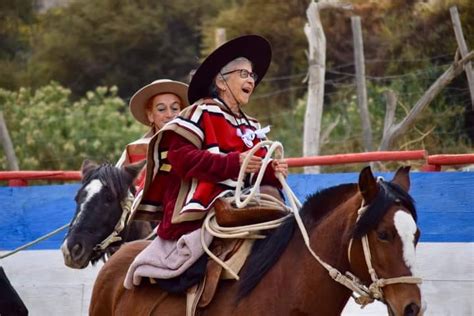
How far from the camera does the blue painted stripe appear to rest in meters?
7.70

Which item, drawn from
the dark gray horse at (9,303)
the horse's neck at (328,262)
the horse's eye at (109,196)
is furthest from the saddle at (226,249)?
the dark gray horse at (9,303)

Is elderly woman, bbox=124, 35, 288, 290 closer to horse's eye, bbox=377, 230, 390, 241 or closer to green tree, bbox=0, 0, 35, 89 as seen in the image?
horse's eye, bbox=377, 230, 390, 241

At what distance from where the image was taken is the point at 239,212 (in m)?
5.34

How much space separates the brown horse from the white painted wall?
8.88ft

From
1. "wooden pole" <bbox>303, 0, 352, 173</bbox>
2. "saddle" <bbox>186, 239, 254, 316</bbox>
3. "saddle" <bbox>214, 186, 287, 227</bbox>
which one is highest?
"wooden pole" <bbox>303, 0, 352, 173</bbox>

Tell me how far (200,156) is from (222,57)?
0.61m

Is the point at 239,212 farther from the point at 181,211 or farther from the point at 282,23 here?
the point at 282,23

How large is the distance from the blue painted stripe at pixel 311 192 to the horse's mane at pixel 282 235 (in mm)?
2677

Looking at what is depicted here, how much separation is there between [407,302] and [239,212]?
1.11 meters

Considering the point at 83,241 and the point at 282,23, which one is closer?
the point at 83,241

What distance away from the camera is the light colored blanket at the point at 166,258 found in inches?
212

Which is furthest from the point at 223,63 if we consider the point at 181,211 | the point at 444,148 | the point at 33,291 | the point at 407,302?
the point at 444,148

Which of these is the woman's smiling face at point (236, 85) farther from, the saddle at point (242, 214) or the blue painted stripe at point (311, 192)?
the blue painted stripe at point (311, 192)

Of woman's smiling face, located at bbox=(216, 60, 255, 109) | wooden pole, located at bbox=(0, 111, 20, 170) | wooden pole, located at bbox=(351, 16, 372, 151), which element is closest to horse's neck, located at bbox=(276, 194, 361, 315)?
woman's smiling face, located at bbox=(216, 60, 255, 109)
